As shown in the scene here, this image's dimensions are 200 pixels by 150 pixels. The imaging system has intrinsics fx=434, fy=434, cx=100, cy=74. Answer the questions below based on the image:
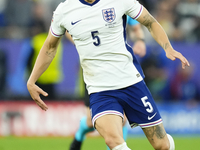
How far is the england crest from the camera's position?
4847mm

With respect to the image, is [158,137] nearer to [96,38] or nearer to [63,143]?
[96,38]

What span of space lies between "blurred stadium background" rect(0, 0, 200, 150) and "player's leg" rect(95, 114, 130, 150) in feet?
14.9

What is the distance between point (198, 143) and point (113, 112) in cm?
492

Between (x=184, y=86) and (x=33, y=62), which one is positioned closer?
(x=33, y=62)

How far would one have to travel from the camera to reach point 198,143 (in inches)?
361

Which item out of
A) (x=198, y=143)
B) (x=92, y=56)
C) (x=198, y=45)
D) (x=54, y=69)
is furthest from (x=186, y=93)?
(x=92, y=56)

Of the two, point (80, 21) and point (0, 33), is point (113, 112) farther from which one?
point (0, 33)

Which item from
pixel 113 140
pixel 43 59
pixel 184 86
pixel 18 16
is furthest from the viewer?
pixel 18 16

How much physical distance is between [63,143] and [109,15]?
4.93m

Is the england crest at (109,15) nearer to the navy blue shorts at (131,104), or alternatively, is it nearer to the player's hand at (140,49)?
the navy blue shorts at (131,104)

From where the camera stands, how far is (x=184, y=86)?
38.6ft

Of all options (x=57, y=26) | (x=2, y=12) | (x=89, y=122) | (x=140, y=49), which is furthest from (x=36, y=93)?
(x=2, y=12)

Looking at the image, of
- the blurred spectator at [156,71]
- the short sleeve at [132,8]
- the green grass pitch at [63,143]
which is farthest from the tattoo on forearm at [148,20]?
the blurred spectator at [156,71]

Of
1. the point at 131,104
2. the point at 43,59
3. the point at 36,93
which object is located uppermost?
the point at 43,59
